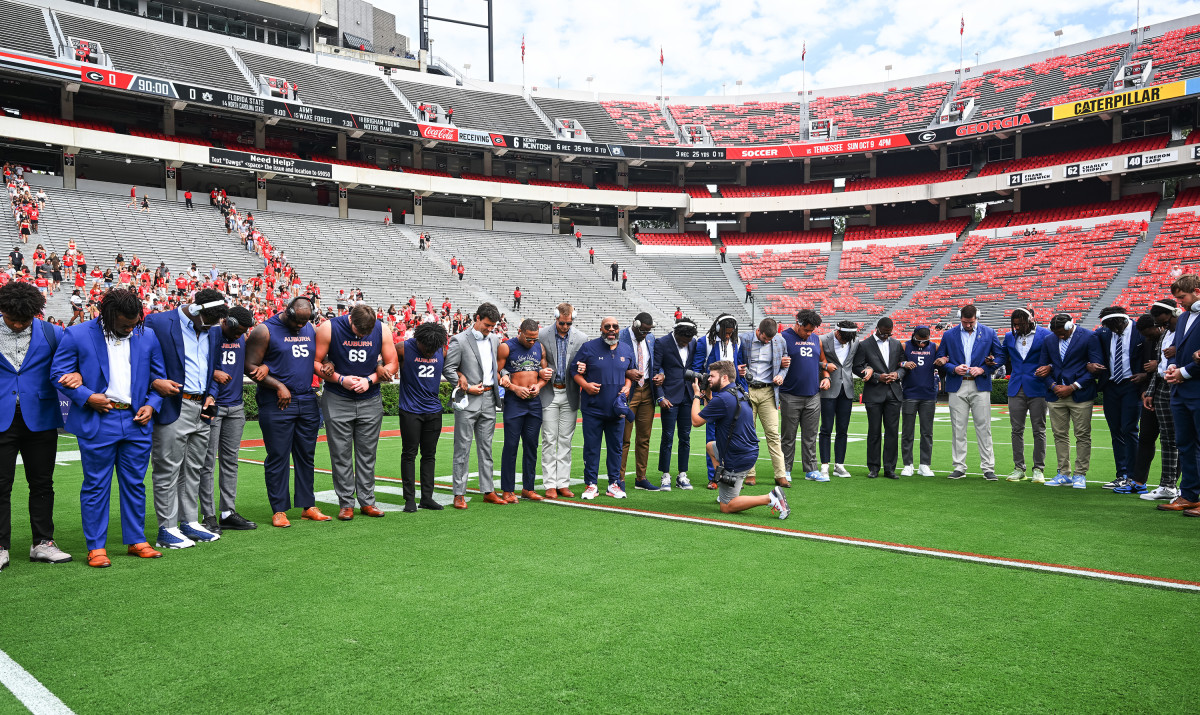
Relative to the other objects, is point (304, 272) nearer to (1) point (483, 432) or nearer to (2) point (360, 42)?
(1) point (483, 432)

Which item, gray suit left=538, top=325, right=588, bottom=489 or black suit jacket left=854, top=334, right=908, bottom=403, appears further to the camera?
black suit jacket left=854, top=334, right=908, bottom=403

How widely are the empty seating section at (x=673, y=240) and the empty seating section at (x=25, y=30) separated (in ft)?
105

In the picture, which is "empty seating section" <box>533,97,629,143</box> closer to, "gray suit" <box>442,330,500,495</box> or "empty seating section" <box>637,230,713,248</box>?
"empty seating section" <box>637,230,713,248</box>

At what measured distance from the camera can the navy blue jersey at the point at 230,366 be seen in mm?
6598

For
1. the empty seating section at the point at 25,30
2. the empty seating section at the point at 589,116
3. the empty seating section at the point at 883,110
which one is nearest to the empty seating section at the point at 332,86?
the empty seating section at the point at 25,30

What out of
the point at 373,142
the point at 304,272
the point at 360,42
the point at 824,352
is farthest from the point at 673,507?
the point at 360,42

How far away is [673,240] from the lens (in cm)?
5178

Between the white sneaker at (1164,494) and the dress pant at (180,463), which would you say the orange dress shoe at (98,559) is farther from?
the white sneaker at (1164,494)

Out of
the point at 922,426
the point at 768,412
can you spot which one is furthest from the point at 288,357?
the point at 922,426

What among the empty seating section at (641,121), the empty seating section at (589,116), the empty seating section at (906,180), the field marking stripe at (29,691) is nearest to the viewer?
the field marking stripe at (29,691)

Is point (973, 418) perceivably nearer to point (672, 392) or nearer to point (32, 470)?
point (672, 392)

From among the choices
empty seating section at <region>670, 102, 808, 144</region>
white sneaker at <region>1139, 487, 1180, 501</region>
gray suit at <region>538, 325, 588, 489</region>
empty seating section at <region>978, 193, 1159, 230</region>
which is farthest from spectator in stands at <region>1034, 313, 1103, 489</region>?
empty seating section at <region>670, 102, 808, 144</region>

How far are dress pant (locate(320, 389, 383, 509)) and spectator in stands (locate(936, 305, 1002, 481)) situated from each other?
7.27 m

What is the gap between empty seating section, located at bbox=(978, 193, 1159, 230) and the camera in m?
40.1
